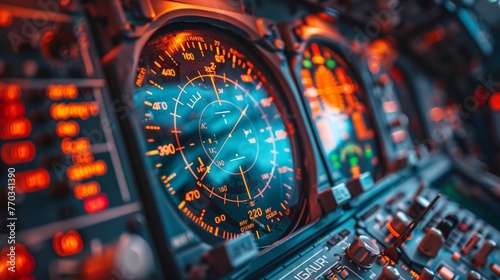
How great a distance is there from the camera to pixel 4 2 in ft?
3.39

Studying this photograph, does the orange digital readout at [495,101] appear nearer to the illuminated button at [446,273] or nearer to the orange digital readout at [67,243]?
the illuminated button at [446,273]

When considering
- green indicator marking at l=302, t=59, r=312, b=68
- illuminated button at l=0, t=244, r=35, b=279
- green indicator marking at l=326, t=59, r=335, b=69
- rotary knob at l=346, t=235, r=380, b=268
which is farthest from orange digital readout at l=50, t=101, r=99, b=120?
green indicator marking at l=326, t=59, r=335, b=69

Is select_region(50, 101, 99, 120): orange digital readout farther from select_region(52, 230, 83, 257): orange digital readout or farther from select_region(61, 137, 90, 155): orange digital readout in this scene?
select_region(52, 230, 83, 257): orange digital readout

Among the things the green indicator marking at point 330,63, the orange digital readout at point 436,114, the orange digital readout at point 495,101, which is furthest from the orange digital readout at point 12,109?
the orange digital readout at point 495,101

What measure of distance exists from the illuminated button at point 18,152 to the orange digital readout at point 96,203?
177 millimetres

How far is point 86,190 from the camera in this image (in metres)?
1.03

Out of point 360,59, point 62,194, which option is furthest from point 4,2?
point 360,59

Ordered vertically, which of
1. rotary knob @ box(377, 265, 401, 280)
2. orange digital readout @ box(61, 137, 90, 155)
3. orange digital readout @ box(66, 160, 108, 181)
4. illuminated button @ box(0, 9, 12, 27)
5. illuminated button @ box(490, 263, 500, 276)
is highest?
illuminated button @ box(0, 9, 12, 27)

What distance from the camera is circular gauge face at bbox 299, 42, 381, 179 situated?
6.63 feet

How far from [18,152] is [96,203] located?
228 mm

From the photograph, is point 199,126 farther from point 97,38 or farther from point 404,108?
point 404,108

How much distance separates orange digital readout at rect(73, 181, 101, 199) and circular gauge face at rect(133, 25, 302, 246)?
0.63 ft

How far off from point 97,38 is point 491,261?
2.02 m

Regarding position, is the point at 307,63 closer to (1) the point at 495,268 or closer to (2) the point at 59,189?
(1) the point at 495,268
